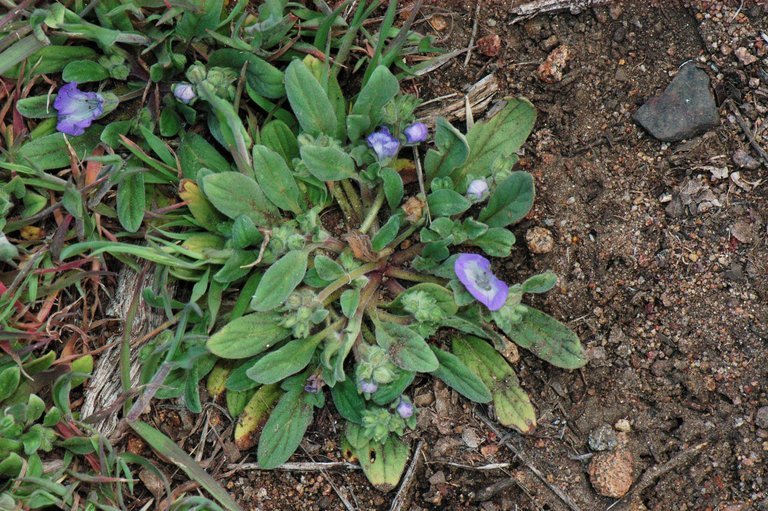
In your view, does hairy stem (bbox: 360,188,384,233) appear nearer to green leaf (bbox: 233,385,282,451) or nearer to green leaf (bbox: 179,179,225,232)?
green leaf (bbox: 179,179,225,232)

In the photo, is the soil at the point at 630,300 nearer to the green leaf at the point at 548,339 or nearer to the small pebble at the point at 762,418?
the small pebble at the point at 762,418

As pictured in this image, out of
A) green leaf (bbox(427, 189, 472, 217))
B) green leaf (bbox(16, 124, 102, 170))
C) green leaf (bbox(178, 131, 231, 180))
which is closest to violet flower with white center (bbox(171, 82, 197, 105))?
green leaf (bbox(178, 131, 231, 180))

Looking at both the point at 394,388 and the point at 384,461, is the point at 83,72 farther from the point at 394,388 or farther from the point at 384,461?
the point at 384,461

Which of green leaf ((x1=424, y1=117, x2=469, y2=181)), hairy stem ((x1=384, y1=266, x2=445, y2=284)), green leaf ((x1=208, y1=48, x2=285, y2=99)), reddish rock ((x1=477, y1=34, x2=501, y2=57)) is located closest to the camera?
green leaf ((x1=424, y1=117, x2=469, y2=181))

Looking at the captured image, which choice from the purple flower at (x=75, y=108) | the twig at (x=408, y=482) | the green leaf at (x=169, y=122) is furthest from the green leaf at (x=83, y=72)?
the twig at (x=408, y=482)

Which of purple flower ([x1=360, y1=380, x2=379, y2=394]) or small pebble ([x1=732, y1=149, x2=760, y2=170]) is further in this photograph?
small pebble ([x1=732, y1=149, x2=760, y2=170])

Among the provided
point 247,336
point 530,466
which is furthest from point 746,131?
point 247,336
